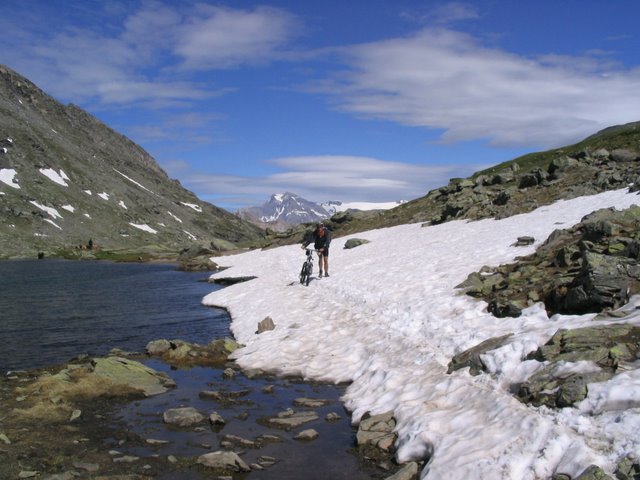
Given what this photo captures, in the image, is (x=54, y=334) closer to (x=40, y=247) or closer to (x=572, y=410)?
(x=572, y=410)

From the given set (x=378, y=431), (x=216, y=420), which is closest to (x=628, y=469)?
(x=378, y=431)

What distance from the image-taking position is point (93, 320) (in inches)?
1200

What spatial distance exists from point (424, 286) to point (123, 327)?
1677 cm

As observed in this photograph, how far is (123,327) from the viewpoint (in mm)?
28188

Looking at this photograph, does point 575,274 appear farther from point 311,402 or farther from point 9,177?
point 9,177

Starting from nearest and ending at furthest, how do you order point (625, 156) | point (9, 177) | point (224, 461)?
point (224, 461) < point (625, 156) < point (9, 177)

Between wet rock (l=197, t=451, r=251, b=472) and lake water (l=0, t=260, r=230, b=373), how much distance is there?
479 inches

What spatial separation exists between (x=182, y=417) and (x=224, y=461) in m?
2.99

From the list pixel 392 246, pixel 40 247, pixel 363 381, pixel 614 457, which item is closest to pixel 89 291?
pixel 392 246

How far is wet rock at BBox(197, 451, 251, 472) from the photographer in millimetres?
10555

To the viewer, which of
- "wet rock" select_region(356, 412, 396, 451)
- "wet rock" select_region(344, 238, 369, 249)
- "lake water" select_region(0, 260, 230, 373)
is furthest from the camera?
"wet rock" select_region(344, 238, 369, 249)

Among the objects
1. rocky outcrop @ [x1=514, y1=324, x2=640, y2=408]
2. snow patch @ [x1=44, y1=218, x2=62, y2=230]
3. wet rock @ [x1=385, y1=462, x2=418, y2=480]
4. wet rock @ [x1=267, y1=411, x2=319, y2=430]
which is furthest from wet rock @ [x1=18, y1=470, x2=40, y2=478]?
snow patch @ [x1=44, y1=218, x2=62, y2=230]

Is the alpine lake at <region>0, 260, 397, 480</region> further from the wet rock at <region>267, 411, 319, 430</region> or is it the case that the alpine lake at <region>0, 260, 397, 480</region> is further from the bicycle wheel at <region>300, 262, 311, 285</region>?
the bicycle wheel at <region>300, 262, 311, 285</region>

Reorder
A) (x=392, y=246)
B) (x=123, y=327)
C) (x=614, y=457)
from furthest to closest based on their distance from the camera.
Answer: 1. (x=392, y=246)
2. (x=123, y=327)
3. (x=614, y=457)
